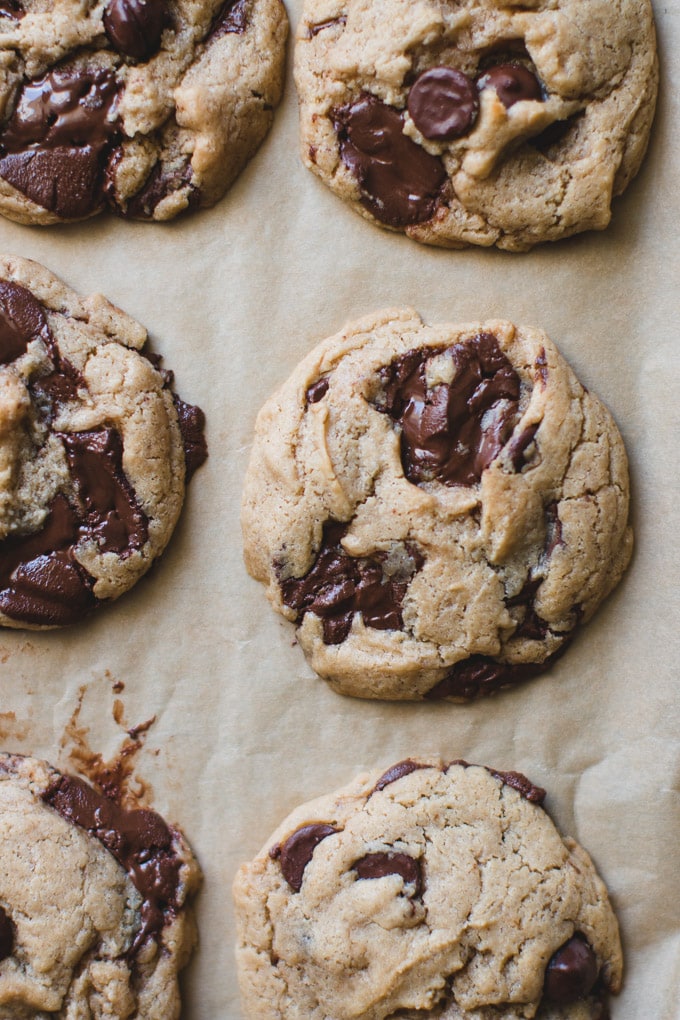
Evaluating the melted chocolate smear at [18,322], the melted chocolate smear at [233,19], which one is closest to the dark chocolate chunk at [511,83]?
the melted chocolate smear at [233,19]

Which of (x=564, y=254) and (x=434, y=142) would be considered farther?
(x=564, y=254)

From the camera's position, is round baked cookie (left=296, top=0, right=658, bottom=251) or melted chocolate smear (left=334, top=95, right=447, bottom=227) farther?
melted chocolate smear (left=334, top=95, right=447, bottom=227)

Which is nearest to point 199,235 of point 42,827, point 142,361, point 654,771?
point 142,361

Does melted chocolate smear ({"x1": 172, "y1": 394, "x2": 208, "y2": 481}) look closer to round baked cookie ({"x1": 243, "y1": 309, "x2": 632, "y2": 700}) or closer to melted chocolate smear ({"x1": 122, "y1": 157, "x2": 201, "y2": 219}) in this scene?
round baked cookie ({"x1": 243, "y1": 309, "x2": 632, "y2": 700})

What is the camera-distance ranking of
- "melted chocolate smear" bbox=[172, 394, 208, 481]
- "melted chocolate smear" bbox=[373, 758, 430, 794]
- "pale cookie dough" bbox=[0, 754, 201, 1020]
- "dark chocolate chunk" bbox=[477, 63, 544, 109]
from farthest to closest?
"melted chocolate smear" bbox=[172, 394, 208, 481]
"melted chocolate smear" bbox=[373, 758, 430, 794]
"pale cookie dough" bbox=[0, 754, 201, 1020]
"dark chocolate chunk" bbox=[477, 63, 544, 109]

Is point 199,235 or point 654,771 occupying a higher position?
point 199,235

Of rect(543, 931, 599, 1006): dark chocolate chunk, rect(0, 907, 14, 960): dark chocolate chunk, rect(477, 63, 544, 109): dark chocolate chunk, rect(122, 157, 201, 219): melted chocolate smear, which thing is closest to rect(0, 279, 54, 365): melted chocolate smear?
rect(122, 157, 201, 219): melted chocolate smear

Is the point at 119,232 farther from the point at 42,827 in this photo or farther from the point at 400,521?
the point at 42,827
